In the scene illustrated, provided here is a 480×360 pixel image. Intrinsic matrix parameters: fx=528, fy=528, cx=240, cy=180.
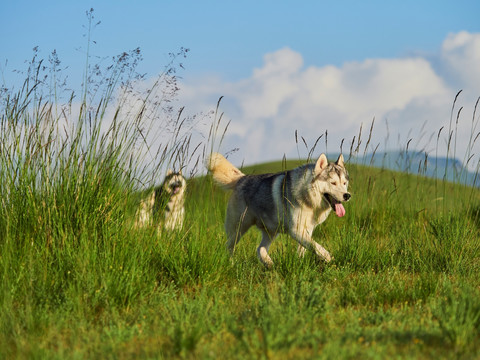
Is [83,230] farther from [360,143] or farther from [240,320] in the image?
[360,143]

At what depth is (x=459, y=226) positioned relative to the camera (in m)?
6.51

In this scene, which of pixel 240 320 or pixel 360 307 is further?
pixel 360 307

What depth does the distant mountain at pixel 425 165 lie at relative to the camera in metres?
6.64

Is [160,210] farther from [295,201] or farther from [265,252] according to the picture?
[295,201]

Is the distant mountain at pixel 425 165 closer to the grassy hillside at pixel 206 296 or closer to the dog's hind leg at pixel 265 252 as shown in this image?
the grassy hillside at pixel 206 296

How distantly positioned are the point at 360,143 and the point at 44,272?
405 cm

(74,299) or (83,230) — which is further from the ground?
(83,230)

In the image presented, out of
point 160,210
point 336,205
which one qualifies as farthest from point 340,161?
point 160,210

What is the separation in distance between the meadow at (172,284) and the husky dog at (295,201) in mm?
371

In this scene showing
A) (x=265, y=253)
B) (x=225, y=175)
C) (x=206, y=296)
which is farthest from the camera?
(x=225, y=175)

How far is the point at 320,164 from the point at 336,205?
57 cm

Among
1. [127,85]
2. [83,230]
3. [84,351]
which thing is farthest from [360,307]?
[127,85]

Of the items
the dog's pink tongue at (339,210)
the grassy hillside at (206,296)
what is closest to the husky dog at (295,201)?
the dog's pink tongue at (339,210)

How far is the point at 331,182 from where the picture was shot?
669 cm
